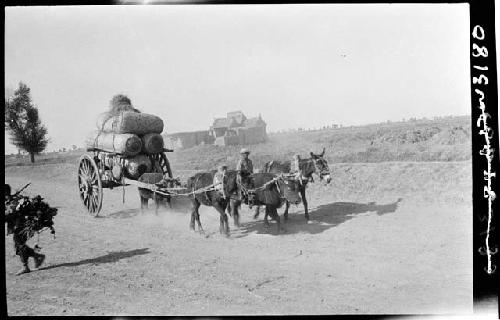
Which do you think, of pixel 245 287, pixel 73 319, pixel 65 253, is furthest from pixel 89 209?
pixel 245 287

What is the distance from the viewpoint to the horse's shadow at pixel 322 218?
10.4 m

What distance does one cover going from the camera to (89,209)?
40.7ft

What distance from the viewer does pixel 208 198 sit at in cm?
1039

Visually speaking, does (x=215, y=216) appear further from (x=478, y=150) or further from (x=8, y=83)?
(x=478, y=150)

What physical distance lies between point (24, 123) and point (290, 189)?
715cm

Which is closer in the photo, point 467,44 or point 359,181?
point 467,44

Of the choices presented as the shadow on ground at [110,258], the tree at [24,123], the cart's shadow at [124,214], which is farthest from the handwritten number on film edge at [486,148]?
the tree at [24,123]

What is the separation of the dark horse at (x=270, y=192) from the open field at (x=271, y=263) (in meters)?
0.75

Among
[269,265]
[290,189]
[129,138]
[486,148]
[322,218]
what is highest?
[129,138]

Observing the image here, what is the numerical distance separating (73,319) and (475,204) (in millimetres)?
8329

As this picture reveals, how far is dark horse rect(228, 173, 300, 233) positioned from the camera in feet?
32.4

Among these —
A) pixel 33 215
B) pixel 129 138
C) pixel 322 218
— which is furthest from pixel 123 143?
pixel 322 218

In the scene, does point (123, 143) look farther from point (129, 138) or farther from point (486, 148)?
point (486, 148)

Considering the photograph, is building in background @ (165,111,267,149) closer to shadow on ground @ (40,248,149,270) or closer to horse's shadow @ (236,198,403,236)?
horse's shadow @ (236,198,403,236)
